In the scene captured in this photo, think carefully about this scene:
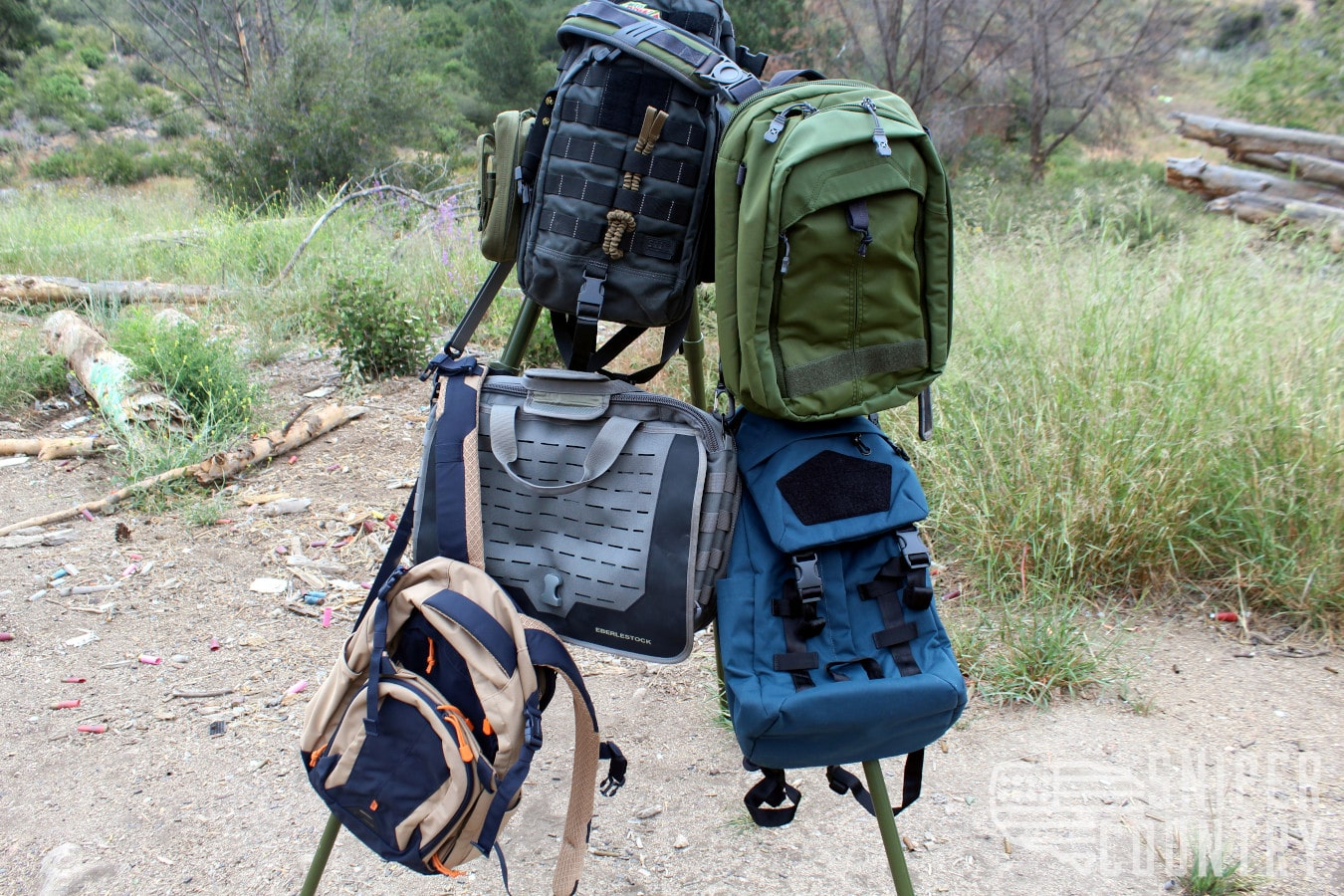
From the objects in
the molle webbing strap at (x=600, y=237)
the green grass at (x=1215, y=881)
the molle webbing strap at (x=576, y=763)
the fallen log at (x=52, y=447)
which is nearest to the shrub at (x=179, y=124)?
the fallen log at (x=52, y=447)

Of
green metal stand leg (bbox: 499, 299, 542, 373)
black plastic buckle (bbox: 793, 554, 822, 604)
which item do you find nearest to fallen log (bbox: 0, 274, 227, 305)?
green metal stand leg (bbox: 499, 299, 542, 373)

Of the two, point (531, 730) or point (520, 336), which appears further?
point (520, 336)

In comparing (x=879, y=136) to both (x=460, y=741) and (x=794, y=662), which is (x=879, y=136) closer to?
(x=794, y=662)

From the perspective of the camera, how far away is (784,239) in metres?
1.37

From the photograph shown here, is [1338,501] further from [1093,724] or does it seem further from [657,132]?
[657,132]

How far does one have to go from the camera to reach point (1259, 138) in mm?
8227

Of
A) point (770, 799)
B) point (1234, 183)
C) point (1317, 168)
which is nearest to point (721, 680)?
point (770, 799)

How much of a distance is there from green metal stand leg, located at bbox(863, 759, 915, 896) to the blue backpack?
5cm

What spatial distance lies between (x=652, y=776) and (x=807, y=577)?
1.27 m

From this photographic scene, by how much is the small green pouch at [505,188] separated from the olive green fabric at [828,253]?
44cm

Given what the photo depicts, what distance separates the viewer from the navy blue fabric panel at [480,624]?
4.79 ft

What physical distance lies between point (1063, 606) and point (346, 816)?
2.33 m

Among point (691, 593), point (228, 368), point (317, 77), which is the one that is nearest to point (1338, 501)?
point (691, 593)

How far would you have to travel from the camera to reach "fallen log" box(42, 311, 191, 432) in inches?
164
